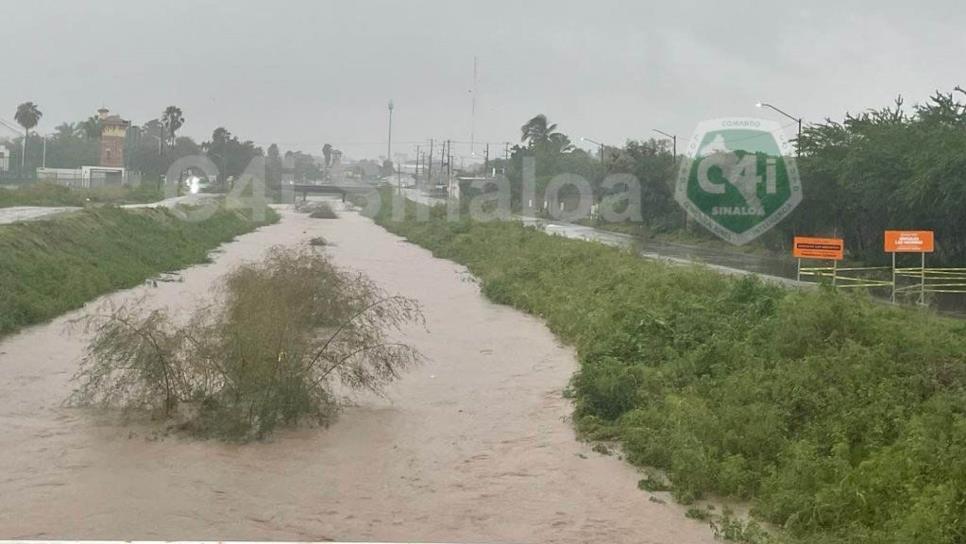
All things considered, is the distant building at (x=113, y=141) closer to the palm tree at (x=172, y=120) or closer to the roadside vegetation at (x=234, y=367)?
the palm tree at (x=172, y=120)

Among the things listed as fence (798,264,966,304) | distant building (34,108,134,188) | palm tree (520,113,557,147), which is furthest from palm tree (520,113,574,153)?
fence (798,264,966,304)

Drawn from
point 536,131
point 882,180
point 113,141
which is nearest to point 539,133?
point 536,131

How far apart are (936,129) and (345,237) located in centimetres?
3359

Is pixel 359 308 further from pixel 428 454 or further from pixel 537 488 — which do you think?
pixel 537 488

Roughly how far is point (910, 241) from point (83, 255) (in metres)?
22.6

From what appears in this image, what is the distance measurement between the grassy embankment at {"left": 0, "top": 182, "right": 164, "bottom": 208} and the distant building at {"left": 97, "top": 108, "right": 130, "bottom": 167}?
2174 centimetres

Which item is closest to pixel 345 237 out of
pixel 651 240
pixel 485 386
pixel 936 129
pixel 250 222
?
pixel 250 222

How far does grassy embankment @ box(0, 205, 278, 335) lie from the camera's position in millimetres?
22516

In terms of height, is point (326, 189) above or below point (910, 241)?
above

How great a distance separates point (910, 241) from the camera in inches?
987

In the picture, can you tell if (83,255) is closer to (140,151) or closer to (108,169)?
(108,169)

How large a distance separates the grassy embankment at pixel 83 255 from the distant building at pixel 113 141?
49590 mm

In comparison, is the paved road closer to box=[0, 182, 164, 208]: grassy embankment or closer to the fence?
box=[0, 182, 164, 208]: grassy embankment

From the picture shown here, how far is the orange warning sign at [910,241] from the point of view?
24.7 metres
